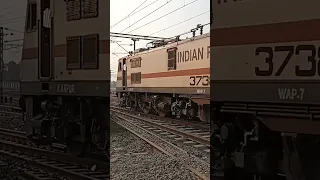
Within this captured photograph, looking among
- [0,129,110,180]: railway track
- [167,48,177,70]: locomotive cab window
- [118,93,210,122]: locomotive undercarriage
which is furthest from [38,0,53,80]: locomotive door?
[167,48,177,70]: locomotive cab window

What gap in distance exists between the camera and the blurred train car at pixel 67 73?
471 centimetres

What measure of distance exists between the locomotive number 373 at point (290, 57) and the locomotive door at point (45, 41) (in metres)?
3.64

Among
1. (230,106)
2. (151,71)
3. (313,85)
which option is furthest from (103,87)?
(151,71)

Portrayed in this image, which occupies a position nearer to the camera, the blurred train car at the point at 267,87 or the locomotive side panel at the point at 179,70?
the blurred train car at the point at 267,87

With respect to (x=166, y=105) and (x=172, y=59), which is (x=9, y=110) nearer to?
(x=172, y=59)

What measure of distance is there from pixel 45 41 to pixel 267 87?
3980 mm

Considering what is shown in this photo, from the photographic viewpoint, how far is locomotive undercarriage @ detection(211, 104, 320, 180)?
338 cm

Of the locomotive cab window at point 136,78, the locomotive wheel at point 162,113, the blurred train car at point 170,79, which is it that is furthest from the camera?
the locomotive cab window at point 136,78

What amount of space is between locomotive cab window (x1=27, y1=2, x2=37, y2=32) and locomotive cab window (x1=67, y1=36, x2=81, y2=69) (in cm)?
139

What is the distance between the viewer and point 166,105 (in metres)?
15.3

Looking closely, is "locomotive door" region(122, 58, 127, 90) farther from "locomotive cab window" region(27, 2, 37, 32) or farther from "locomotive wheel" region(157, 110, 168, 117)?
"locomotive cab window" region(27, 2, 37, 32)

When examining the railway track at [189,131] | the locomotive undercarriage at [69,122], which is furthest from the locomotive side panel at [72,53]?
the railway track at [189,131]

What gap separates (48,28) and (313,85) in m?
4.33

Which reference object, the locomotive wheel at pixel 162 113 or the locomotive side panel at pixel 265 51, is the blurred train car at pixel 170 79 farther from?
the locomotive side panel at pixel 265 51
